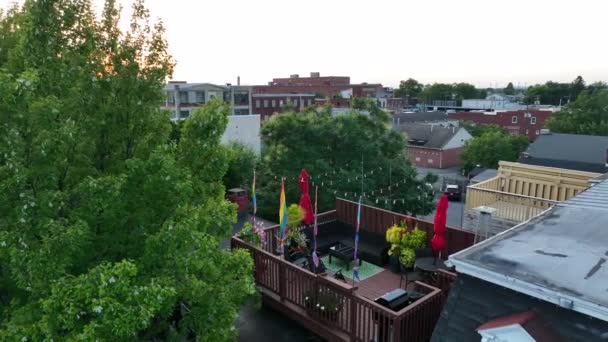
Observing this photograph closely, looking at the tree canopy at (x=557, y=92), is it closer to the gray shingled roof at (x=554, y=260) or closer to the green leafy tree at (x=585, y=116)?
the green leafy tree at (x=585, y=116)

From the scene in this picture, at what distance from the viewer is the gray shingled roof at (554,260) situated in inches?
155

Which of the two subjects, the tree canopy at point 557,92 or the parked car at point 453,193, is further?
the tree canopy at point 557,92

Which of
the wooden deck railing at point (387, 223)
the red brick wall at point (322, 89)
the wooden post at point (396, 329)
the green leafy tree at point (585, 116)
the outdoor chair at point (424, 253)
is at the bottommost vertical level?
the outdoor chair at point (424, 253)

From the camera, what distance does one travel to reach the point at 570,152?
77.5ft

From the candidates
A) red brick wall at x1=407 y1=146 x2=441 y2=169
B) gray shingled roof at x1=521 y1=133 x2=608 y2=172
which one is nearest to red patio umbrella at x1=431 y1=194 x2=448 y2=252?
gray shingled roof at x1=521 y1=133 x2=608 y2=172

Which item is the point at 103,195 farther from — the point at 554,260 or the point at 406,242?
the point at 406,242

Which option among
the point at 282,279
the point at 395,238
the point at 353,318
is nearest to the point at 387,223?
the point at 395,238

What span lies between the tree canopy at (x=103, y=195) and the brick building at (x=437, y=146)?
4624 centimetres

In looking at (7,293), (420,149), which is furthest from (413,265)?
(420,149)

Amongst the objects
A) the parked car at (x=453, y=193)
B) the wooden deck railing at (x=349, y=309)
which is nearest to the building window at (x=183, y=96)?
the parked car at (x=453, y=193)

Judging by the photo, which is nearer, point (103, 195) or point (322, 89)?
point (103, 195)

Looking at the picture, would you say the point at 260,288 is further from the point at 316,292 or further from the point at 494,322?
the point at 494,322

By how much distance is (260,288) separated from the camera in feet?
31.3

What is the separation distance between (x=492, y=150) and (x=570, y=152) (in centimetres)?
1613
